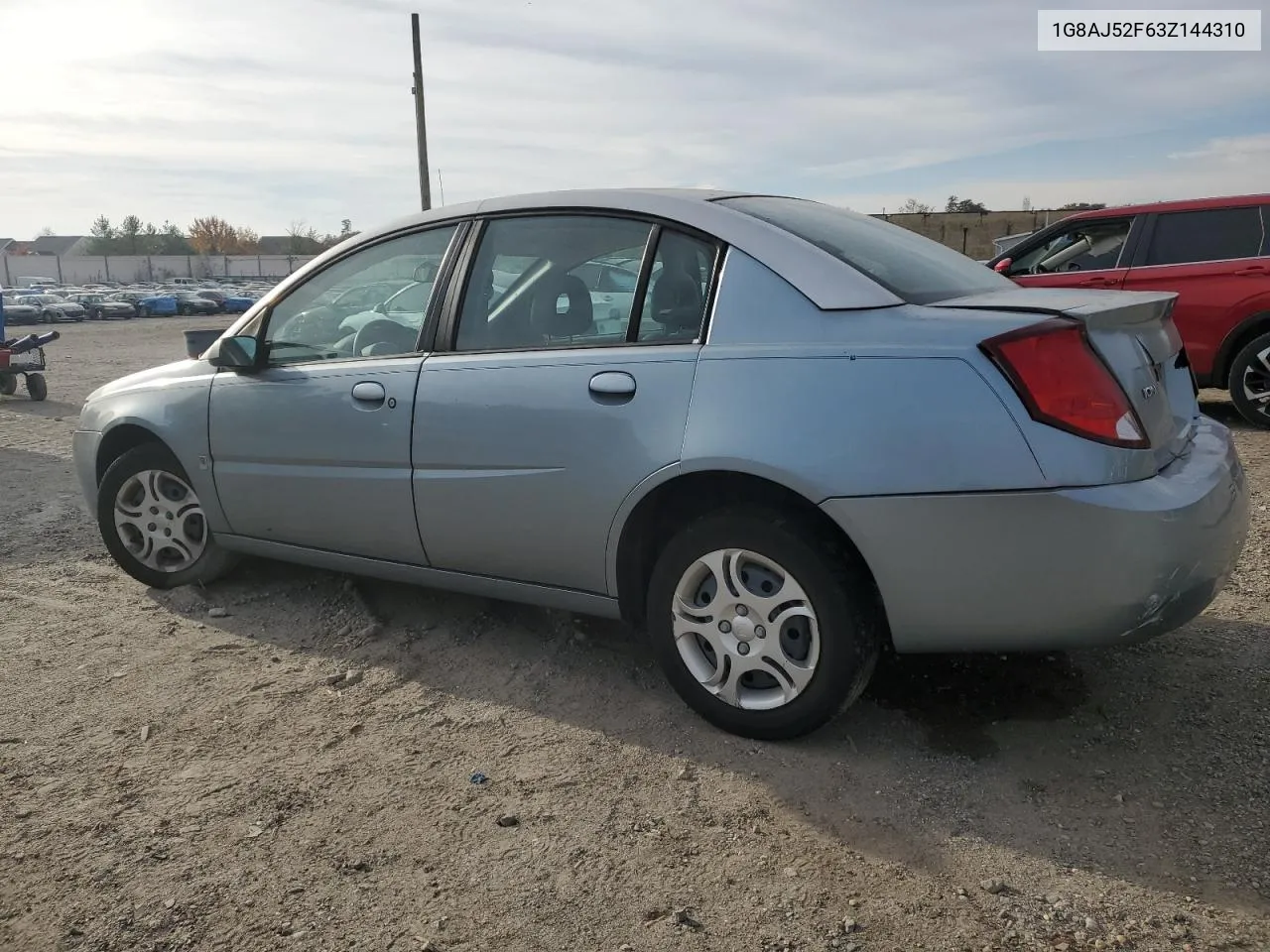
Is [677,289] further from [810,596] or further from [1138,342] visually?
[1138,342]

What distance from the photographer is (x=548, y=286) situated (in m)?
3.42

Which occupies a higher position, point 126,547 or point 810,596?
point 810,596

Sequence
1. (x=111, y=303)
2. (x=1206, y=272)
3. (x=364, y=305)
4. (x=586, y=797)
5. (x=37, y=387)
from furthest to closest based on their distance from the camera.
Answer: (x=111, y=303)
(x=37, y=387)
(x=1206, y=272)
(x=364, y=305)
(x=586, y=797)

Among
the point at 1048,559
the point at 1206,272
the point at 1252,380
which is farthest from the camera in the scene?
the point at 1206,272

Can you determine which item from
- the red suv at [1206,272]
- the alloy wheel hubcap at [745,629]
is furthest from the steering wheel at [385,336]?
the red suv at [1206,272]

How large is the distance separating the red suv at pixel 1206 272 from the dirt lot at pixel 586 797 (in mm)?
4393

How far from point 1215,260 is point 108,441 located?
782cm

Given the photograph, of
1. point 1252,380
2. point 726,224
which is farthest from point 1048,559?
point 1252,380

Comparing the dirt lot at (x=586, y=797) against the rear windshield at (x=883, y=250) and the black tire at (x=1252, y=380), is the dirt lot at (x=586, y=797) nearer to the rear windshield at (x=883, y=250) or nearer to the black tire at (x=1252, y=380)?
the rear windshield at (x=883, y=250)

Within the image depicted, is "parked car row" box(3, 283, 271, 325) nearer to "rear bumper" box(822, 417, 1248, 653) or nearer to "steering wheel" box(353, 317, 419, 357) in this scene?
"steering wheel" box(353, 317, 419, 357)

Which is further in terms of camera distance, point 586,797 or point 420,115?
point 420,115

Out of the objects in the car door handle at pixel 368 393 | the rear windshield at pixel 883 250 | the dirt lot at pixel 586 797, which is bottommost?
the dirt lot at pixel 586 797

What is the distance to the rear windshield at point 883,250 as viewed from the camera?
9.78 feet

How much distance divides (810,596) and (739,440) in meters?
0.47
